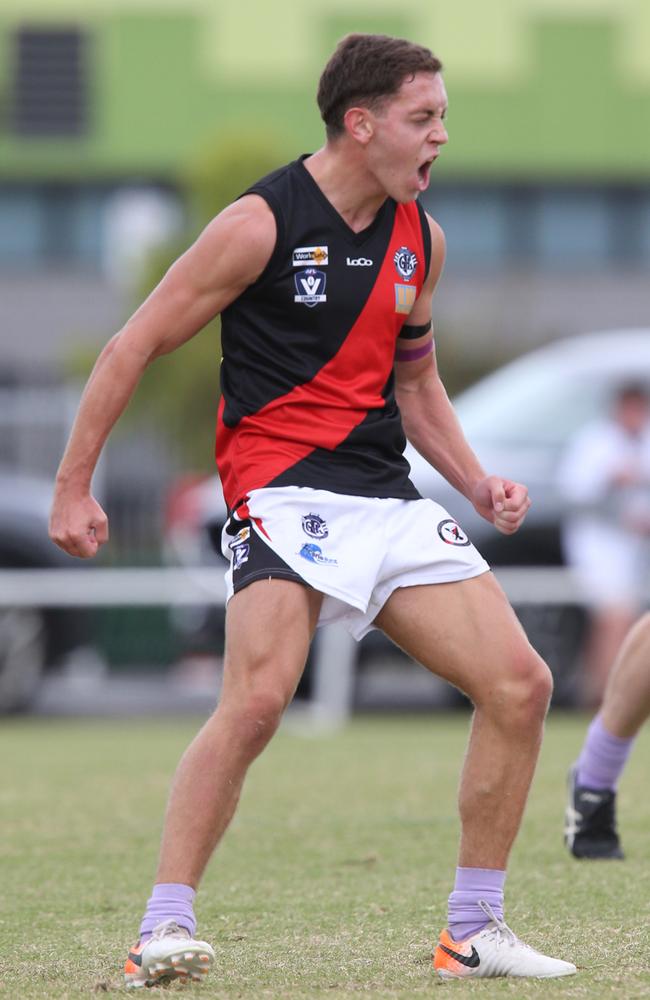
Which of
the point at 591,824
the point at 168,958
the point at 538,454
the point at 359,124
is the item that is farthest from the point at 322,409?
→ the point at 538,454

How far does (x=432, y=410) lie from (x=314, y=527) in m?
0.62

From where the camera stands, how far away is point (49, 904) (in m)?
5.43

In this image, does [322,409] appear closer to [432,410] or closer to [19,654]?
[432,410]

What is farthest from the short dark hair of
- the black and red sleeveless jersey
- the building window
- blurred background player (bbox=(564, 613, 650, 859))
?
the building window

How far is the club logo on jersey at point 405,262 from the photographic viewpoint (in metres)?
4.51

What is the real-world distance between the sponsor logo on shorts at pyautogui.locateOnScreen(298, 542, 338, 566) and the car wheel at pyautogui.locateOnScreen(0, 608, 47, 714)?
27.5 feet

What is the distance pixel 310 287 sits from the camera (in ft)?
14.5

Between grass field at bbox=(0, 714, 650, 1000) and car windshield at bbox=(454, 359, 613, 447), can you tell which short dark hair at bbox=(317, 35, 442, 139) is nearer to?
grass field at bbox=(0, 714, 650, 1000)

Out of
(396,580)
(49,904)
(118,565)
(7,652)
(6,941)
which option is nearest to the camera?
(396,580)

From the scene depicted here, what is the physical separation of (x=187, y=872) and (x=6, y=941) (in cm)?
88

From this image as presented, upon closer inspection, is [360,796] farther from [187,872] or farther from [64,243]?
[64,243]

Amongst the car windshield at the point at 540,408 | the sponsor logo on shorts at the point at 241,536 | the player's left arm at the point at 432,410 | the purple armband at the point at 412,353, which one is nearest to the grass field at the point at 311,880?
the sponsor logo on shorts at the point at 241,536

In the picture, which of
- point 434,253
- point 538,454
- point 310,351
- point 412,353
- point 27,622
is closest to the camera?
point 310,351

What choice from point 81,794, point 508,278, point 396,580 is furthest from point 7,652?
point 508,278
